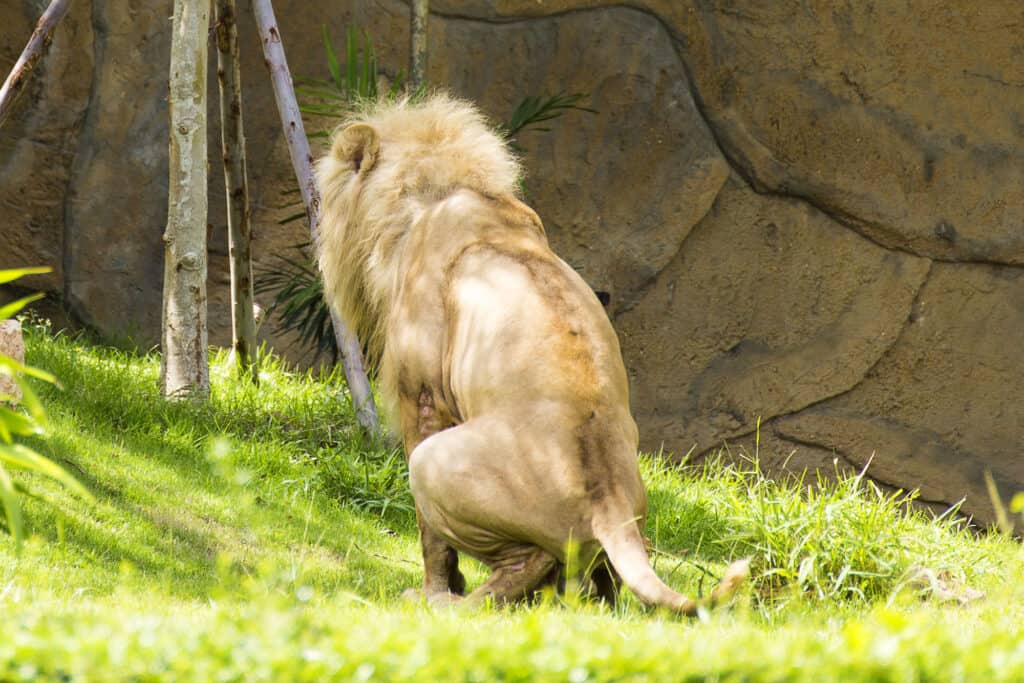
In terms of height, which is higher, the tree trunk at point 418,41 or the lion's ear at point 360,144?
the tree trunk at point 418,41

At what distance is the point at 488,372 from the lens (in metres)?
4.55

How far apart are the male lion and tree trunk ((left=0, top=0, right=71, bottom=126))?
6.87 feet

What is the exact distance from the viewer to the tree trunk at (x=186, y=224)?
285 inches

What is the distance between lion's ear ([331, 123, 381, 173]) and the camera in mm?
5496

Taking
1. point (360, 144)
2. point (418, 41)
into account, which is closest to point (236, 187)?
point (418, 41)

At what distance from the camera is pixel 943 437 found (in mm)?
9547

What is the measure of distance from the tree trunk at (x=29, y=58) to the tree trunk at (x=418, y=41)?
2.09 metres

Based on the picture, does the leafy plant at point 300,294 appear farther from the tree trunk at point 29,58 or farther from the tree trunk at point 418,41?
the tree trunk at point 29,58

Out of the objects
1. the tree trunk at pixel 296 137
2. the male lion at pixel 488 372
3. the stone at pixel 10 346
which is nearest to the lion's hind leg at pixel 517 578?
the male lion at pixel 488 372

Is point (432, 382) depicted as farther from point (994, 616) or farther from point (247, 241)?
point (247, 241)

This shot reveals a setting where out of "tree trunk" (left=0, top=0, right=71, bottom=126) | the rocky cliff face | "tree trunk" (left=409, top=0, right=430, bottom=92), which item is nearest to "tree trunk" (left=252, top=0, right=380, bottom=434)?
"tree trunk" (left=409, top=0, right=430, bottom=92)

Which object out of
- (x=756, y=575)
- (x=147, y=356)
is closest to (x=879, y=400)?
(x=756, y=575)

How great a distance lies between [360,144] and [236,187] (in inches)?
105

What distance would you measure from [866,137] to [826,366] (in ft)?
5.50
